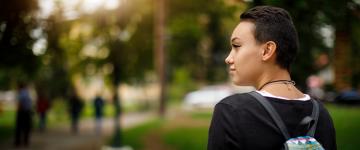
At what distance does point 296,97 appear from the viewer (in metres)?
1.98

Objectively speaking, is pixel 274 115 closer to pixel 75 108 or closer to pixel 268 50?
pixel 268 50

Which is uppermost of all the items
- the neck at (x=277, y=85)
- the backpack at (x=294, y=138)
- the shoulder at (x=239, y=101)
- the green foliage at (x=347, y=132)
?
the neck at (x=277, y=85)

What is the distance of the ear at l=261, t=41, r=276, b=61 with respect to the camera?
6.30 ft

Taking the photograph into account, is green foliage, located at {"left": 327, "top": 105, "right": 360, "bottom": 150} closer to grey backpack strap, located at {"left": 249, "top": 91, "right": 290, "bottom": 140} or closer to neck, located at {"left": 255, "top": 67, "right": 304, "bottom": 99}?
neck, located at {"left": 255, "top": 67, "right": 304, "bottom": 99}

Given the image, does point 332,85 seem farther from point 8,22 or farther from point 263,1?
point 8,22

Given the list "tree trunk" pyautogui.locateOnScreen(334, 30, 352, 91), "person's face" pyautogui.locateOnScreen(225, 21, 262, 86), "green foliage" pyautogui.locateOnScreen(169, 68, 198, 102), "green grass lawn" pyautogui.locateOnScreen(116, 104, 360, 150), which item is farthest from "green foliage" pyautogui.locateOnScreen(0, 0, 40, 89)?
"green foliage" pyautogui.locateOnScreen(169, 68, 198, 102)

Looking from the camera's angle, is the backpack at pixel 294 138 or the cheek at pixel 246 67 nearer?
the backpack at pixel 294 138

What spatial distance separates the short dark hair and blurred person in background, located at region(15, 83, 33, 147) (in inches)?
A: 573

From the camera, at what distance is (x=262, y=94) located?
1.89 m

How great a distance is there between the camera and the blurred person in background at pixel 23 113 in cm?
1584

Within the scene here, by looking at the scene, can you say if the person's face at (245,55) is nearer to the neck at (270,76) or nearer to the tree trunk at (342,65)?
the neck at (270,76)

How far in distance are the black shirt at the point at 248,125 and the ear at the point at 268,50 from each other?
0.51 ft

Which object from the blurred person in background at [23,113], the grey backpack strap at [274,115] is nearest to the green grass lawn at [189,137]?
the blurred person in background at [23,113]

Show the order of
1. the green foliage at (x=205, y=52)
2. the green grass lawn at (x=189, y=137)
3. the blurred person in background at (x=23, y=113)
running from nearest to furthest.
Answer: the green grass lawn at (x=189, y=137) → the blurred person in background at (x=23, y=113) → the green foliage at (x=205, y=52)
